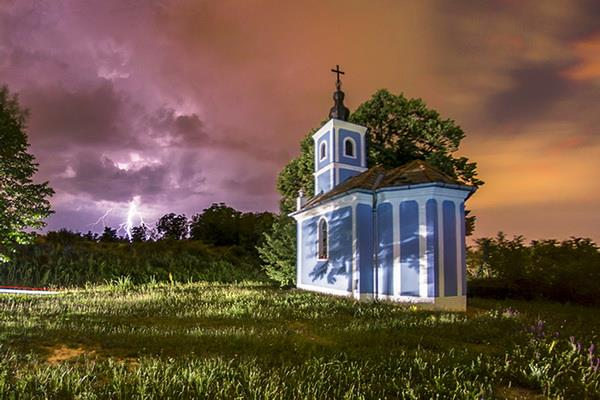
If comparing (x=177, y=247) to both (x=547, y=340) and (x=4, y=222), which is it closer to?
(x=4, y=222)

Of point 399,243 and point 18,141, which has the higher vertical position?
point 18,141

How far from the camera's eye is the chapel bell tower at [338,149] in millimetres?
19734

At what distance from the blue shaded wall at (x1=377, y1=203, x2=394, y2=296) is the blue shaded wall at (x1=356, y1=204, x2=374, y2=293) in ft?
1.06

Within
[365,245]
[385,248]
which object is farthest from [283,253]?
[385,248]

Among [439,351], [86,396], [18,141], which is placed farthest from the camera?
[18,141]

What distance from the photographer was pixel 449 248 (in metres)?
13.5

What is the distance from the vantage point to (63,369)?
16.4ft

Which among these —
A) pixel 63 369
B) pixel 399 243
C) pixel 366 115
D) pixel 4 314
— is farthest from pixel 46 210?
pixel 366 115

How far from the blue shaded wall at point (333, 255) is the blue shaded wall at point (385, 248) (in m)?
1.22

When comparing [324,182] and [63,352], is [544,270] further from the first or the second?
[63,352]

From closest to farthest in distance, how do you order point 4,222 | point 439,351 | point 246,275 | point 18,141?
1. point 439,351
2. point 4,222
3. point 18,141
4. point 246,275

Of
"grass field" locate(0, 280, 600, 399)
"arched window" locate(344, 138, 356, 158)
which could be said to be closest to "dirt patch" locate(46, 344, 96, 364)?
"grass field" locate(0, 280, 600, 399)

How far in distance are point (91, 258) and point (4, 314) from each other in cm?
1494

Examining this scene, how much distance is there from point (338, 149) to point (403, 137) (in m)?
6.30
